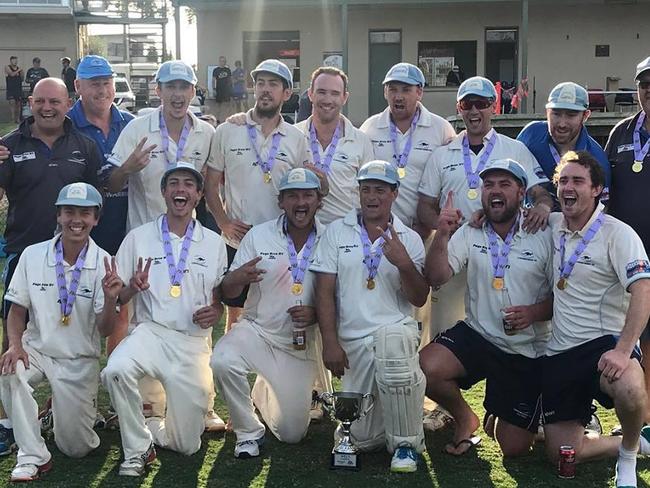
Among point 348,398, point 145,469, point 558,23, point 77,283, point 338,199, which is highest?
point 558,23

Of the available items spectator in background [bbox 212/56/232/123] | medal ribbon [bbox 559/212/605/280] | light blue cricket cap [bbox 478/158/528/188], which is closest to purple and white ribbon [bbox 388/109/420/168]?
light blue cricket cap [bbox 478/158/528/188]

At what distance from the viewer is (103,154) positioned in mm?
6484

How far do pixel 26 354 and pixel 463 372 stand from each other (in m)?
2.70

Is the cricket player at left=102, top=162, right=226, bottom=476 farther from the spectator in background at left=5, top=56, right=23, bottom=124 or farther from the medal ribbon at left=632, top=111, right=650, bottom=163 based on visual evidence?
the spectator in background at left=5, top=56, right=23, bottom=124

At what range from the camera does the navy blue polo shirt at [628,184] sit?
230 inches

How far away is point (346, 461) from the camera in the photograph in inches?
210

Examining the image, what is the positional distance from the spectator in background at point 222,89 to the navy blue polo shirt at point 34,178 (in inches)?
685

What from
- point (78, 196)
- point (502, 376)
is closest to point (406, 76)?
point (502, 376)

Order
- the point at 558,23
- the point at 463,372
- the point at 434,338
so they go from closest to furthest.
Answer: the point at 463,372
the point at 434,338
the point at 558,23

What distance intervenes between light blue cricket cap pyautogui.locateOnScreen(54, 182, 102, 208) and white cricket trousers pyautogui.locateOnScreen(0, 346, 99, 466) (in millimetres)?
941

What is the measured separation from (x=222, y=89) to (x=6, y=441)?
18650 mm

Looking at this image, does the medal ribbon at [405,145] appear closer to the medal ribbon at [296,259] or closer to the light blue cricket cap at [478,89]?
the light blue cricket cap at [478,89]

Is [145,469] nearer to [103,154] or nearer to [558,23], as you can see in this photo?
[103,154]

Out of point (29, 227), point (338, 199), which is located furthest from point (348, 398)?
point (29, 227)
